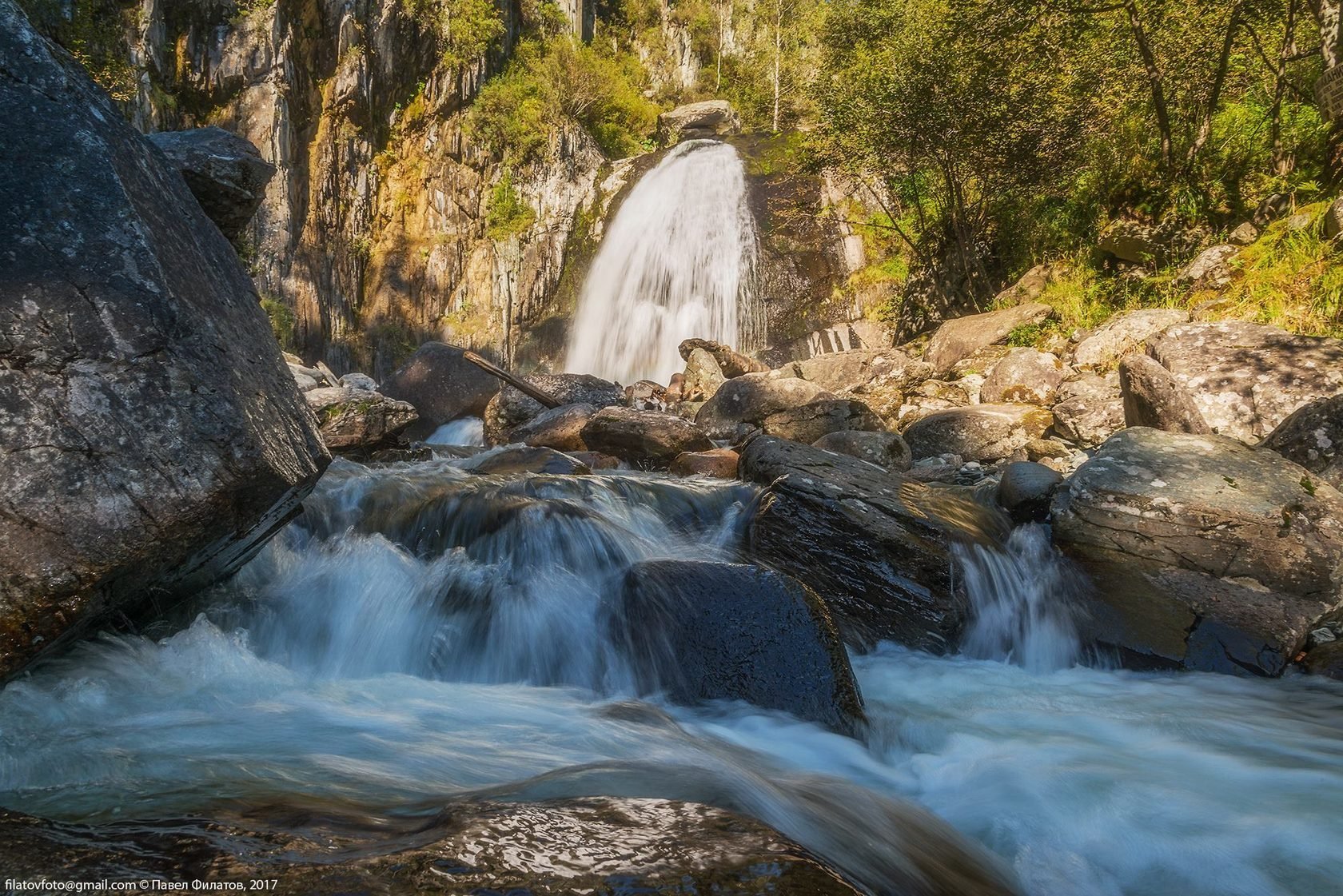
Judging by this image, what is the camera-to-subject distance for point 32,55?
2652mm

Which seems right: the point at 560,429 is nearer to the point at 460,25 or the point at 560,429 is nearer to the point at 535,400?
the point at 535,400

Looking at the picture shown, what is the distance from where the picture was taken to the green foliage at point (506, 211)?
22.2 m

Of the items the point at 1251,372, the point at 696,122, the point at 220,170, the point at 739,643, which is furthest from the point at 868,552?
the point at 696,122

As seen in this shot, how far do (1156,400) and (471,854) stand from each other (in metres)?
7.51

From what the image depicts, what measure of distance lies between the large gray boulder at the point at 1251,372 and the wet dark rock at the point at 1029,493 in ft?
8.12

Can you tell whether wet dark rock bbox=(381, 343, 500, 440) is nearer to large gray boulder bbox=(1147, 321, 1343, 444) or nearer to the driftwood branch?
the driftwood branch

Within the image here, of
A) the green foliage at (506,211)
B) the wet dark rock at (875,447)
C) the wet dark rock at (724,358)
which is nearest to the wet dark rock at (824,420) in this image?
the wet dark rock at (875,447)

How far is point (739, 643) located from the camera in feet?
10.8

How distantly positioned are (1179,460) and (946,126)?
29.5ft

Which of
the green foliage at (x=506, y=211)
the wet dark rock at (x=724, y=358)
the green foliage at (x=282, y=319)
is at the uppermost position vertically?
the green foliage at (x=506, y=211)

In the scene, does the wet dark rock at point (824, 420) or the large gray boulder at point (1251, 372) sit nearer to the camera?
the large gray boulder at point (1251, 372)

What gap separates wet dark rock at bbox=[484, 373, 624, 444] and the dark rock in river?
735cm

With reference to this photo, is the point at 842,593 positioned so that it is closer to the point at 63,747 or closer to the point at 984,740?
the point at 984,740

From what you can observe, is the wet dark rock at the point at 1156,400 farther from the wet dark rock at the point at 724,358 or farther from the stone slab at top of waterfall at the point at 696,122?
the stone slab at top of waterfall at the point at 696,122
